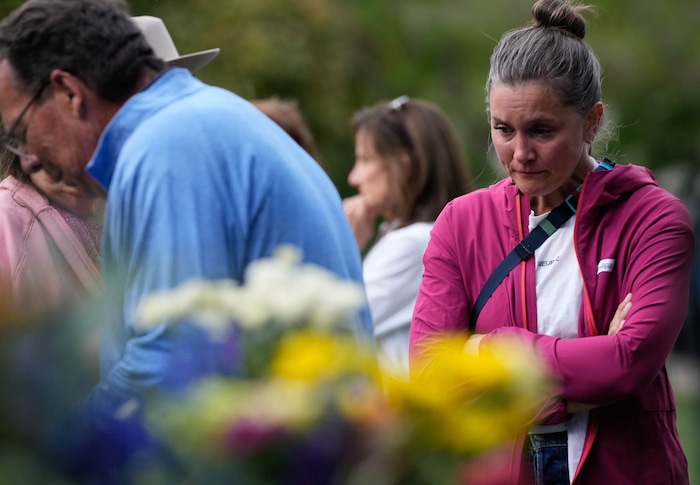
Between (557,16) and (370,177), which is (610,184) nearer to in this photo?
(557,16)

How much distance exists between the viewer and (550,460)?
9.50 ft

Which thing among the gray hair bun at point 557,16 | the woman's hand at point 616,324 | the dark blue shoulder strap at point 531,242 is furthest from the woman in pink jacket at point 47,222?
the gray hair bun at point 557,16

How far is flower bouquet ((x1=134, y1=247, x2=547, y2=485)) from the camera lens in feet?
4.65

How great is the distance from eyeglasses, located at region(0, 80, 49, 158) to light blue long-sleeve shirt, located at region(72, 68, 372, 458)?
193 mm

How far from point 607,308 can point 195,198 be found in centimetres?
120

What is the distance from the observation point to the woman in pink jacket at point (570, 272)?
111 inches

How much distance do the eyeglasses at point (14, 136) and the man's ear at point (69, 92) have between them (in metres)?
0.03

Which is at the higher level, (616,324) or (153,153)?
(153,153)

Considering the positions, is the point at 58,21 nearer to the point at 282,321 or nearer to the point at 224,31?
the point at 282,321

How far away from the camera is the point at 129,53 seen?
2.65 metres

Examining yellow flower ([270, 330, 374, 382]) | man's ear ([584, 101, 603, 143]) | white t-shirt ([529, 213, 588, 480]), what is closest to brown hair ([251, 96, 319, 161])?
man's ear ([584, 101, 603, 143])

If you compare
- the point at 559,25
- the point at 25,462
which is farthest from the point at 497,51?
the point at 25,462

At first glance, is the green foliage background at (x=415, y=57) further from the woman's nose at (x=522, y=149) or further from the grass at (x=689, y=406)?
the woman's nose at (x=522, y=149)

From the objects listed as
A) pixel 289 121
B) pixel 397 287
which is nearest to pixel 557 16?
pixel 397 287
